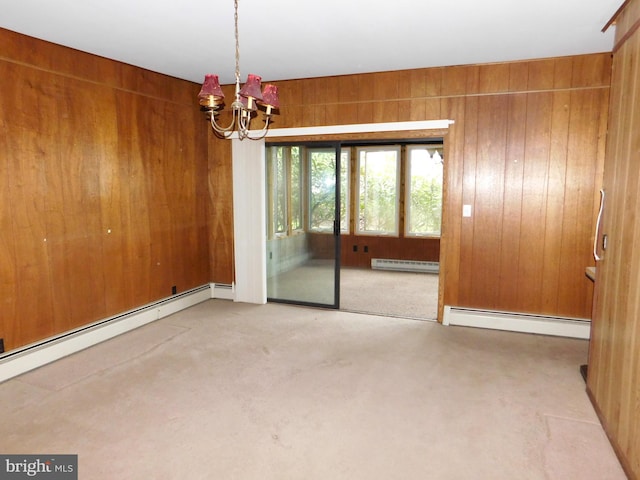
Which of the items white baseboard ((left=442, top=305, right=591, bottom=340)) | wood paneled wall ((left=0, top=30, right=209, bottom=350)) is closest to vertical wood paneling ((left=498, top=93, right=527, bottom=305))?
white baseboard ((left=442, top=305, right=591, bottom=340))

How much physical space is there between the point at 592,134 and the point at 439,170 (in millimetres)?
3398

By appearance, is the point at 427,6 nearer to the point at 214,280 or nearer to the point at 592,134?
the point at 592,134

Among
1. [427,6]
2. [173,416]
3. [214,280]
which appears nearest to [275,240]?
[214,280]

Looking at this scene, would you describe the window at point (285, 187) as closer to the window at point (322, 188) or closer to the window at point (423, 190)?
the window at point (322, 188)

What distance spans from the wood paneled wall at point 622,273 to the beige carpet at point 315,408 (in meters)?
0.20

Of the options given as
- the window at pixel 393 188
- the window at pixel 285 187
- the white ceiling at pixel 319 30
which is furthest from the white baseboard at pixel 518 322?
the window at pixel 393 188

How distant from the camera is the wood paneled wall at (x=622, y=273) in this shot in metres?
2.14

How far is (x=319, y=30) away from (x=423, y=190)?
14.9 feet

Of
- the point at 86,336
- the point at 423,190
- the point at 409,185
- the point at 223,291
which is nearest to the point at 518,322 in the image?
the point at 223,291

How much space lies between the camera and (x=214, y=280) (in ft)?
17.7

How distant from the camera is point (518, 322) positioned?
4184 millimetres

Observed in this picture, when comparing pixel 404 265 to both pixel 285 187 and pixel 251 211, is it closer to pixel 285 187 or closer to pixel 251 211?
pixel 285 187

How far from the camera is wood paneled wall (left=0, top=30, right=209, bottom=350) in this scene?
10.3 ft

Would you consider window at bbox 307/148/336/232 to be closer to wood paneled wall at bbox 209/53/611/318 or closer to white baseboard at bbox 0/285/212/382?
wood paneled wall at bbox 209/53/611/318
